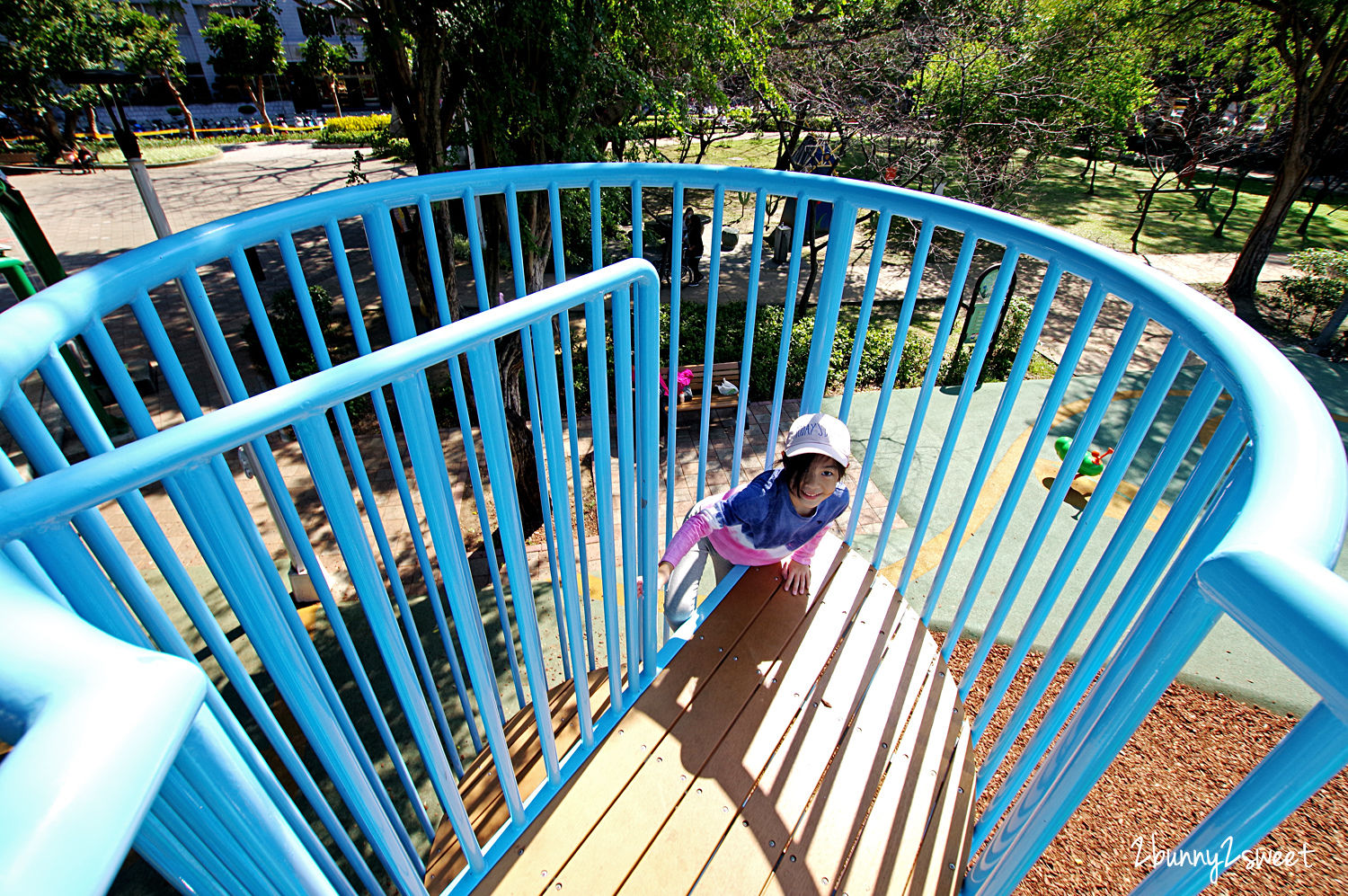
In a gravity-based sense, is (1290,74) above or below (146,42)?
above

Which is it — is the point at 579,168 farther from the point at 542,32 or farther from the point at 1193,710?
Result: the point at 1193,710

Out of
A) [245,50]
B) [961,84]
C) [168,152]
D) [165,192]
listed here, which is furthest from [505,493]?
[245,50]

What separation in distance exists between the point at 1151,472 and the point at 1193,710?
11.3ft

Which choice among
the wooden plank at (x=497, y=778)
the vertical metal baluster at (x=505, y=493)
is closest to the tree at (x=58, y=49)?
the wooden plank at (x=497, y=778)

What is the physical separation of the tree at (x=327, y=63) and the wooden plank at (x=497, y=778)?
97.8 ft

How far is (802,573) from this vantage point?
2.47m

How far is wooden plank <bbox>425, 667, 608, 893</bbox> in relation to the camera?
1927 millimetres

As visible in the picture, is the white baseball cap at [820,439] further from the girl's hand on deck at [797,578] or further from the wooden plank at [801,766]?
the wooden plank at [801,766]

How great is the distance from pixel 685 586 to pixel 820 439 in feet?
2.39

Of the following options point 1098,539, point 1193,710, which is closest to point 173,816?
point 1193,710

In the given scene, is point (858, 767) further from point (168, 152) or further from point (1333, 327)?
point (168, 152)

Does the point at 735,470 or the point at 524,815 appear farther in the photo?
the point at 735,470

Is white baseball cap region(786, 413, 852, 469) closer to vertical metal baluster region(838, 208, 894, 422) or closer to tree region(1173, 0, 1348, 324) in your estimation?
vertical metal baluster region(838, 208, 894, 422)

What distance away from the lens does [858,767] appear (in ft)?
6.32
